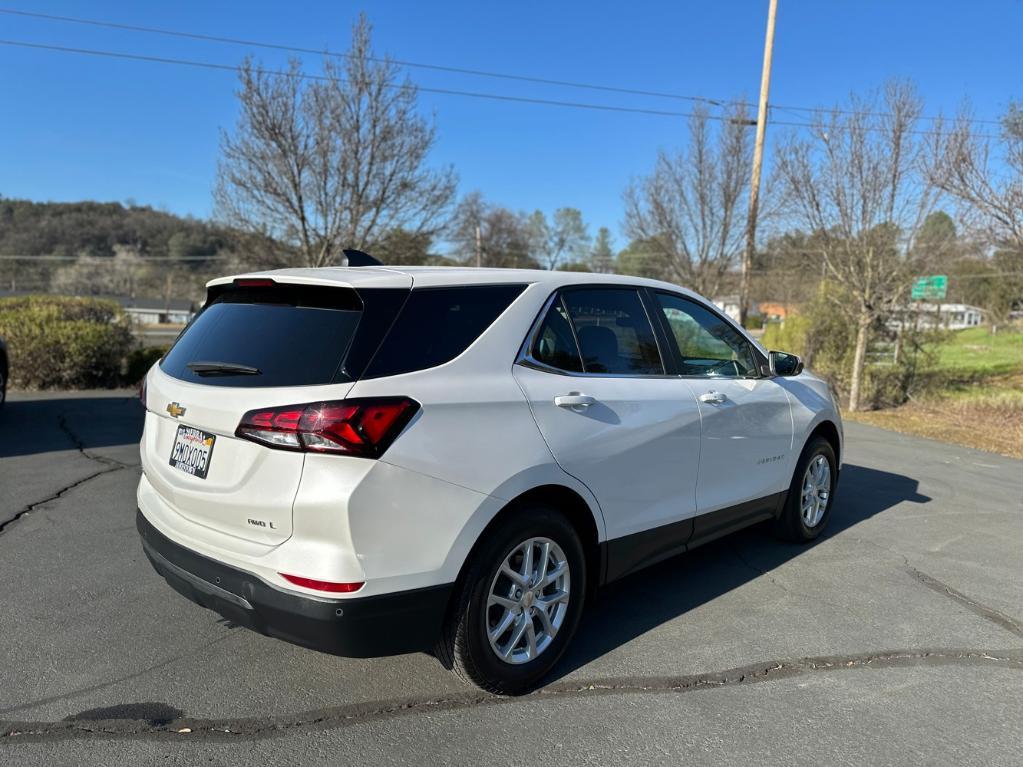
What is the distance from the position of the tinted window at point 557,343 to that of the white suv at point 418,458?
0.01 metres

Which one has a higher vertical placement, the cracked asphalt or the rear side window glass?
the rear side window glass

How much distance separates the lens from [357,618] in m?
2.51

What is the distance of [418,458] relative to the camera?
2.58m

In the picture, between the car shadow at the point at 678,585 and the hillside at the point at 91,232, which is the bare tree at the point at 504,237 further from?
the car shadow at the point at 678,585

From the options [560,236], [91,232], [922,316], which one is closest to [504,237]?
[560,236]

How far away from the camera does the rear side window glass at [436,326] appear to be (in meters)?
2.67

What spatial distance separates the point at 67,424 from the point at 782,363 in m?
8.78

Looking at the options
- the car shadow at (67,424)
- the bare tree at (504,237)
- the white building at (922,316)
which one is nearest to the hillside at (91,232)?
the bare tree at (504,237)

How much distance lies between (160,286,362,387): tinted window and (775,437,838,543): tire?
11.5 feet

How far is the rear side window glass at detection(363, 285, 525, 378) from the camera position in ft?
8.77

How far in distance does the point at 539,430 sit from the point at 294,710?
59.8 inches

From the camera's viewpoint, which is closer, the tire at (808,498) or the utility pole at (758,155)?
the tire at (808,498)

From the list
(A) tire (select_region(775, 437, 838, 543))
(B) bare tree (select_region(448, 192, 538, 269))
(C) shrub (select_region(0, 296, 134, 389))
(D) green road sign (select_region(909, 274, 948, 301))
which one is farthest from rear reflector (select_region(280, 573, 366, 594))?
(B) bare tree (select_region(448, 192, 538, 269))

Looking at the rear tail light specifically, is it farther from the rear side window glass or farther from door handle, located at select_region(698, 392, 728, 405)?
A: door handle, located at select_region(698, 392, 728, 405)
